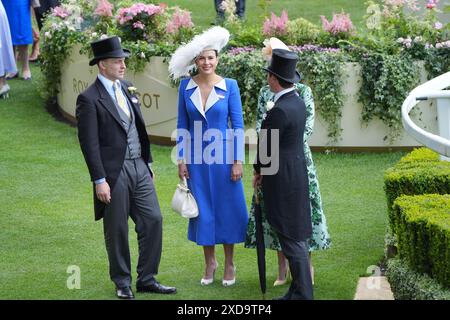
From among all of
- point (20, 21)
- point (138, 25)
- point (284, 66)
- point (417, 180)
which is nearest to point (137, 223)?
point (284, 66)

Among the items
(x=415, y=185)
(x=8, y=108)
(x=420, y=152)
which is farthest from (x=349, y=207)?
(x=8, y=108)

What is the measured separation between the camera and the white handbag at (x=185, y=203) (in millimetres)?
7258

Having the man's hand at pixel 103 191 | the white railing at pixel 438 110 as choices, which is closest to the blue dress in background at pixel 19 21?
the white railing at pixel 438 110

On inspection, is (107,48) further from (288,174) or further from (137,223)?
(288,174)

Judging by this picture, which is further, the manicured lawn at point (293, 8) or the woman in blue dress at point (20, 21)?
the manicured lawn at point (293, 8)

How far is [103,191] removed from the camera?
6.84m

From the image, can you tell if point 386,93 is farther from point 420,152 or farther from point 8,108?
point 8,108

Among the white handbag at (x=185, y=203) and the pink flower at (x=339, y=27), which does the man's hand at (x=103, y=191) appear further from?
the pink flower at (x=339, y=27)

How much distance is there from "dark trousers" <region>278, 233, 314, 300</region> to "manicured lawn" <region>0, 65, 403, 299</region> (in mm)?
430

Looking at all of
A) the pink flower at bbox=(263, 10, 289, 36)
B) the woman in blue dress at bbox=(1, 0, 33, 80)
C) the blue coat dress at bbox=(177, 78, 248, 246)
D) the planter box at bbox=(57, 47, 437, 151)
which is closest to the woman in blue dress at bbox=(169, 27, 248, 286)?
the blue coat dress at bbox=(177, 78, 248, 246)

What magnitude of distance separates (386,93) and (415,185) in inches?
140

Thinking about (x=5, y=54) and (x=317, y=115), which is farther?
(x=5, y=54)

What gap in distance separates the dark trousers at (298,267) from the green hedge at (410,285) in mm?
543

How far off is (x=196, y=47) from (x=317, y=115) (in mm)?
4075
